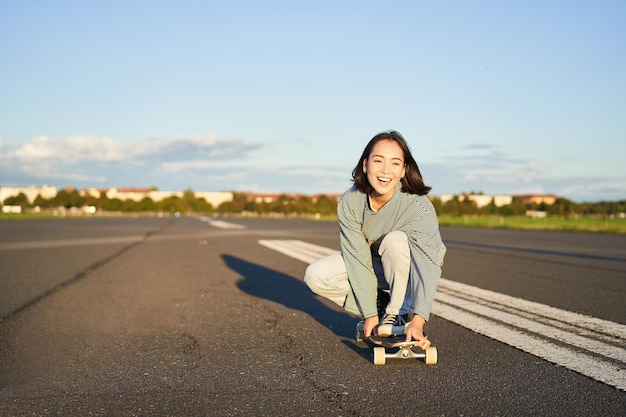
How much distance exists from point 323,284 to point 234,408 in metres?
1.59

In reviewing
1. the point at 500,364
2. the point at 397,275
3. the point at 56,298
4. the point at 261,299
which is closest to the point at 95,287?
the point at 56,298

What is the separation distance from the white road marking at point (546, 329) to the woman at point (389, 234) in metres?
1.00

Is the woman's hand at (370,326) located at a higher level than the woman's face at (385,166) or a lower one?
lower

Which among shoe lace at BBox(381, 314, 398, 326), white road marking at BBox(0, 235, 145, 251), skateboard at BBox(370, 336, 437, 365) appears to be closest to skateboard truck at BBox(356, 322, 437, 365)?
skateboard at BBox(370, 336, 437, 365)

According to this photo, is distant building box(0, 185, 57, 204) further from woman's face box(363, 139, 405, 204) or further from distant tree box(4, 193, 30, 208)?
woman's face box(363, 139, 405, 204)

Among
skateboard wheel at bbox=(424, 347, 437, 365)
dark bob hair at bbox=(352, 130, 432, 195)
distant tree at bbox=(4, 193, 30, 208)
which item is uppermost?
distant tree at bbox=(4, 193, 30, 208)

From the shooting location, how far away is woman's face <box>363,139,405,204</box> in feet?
12.9

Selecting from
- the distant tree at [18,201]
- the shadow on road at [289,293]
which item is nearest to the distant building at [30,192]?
the distant tree at [18,201]

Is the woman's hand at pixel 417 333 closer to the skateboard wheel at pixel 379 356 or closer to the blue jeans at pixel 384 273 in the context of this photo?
the skateboard wheel at pixel 379 356

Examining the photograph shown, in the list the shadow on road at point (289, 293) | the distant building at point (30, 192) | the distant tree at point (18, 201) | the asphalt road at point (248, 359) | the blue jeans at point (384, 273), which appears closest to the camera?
the asphalt road at point (248, 359)

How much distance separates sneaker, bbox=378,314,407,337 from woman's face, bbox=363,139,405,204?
2.84 ft

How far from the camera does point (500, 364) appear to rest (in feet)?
12.4

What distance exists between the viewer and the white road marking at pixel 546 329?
12.5ft

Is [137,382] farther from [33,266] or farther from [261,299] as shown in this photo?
[33,266]
